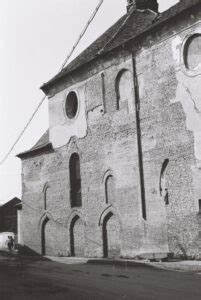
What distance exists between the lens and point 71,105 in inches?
874

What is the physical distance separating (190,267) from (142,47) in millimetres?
Result: 9287

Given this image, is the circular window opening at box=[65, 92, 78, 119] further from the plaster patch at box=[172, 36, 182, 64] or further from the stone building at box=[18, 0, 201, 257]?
the plaster patch at box=[172, 36, 182, 64]

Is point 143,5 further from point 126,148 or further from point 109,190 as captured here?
point 109,190

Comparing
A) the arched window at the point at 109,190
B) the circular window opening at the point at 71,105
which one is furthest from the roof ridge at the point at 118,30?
the arched window at the point at 109,190

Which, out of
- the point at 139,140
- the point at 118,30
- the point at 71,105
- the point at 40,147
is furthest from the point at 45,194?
the point at 118,30

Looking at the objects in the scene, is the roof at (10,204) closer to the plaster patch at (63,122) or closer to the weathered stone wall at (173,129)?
the plaster patch at (63,122)

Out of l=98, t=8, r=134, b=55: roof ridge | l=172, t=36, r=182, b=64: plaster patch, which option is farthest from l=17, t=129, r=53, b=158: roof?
l=172, t=36, r=182, b=64: plaster patch

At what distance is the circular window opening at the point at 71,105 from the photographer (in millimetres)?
21922

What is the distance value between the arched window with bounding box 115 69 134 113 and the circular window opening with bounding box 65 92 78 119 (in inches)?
140

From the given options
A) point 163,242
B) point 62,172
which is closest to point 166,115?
point 163,242

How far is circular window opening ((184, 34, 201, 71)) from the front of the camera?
51.7 ft

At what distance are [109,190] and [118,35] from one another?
7459 millimetres

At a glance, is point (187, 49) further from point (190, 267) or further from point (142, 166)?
point (190, 267)

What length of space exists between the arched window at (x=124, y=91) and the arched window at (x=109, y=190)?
10.4 feet
